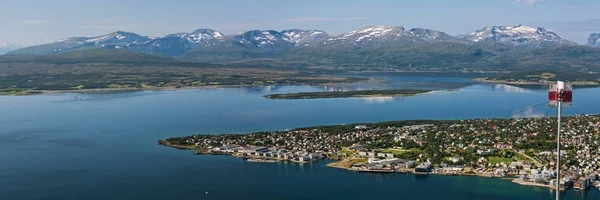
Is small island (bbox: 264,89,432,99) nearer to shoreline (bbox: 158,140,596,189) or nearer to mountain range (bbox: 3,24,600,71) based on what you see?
shoreline (bbox: 158,140,596,189)

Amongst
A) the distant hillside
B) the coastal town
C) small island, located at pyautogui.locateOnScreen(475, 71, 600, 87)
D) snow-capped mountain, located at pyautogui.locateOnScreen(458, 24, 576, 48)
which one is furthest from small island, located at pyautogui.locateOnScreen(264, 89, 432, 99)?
snow-capped mountain, located at pyautogui.locateOnScreen(458, 24, 576, 48)

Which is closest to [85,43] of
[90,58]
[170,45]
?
[170,45]

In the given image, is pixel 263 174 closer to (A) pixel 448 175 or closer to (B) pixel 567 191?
(A) pixel 448 175

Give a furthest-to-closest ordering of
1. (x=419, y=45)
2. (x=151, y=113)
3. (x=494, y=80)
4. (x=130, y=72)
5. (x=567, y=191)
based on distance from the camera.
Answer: (x=419, y=45), (x=130, y=72), (x=494, y=80), (x=151, y=113), (x=567, y=191)

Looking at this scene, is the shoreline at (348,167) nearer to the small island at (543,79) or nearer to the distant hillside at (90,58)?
the small island at (543,79)

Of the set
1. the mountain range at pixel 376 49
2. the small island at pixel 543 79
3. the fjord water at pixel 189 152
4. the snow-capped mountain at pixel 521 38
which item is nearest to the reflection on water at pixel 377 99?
the fjord water at pixel 189 152

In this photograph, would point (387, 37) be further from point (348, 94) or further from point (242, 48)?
point (348, 94)

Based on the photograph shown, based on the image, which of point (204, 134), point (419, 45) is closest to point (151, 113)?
point (204, 134)
